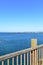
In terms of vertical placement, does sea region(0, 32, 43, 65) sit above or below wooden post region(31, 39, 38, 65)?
below

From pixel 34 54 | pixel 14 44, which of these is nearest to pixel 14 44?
pixel 14 44

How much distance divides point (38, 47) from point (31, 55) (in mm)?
306

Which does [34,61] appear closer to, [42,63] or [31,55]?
[31,55]

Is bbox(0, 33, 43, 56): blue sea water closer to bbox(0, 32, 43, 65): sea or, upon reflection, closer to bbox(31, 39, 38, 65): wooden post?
bbox(0, 32, 43, 65): sea

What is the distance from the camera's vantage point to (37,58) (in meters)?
3.38

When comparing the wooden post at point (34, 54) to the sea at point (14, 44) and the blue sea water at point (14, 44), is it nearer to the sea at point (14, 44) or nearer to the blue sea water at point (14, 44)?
the sea at point (14, 44)

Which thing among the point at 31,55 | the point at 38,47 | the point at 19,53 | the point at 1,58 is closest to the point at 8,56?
the point at 1,58

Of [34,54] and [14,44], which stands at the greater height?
[34,54]

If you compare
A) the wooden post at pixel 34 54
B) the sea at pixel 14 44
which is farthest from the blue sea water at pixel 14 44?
the wooden post at pixel 34 54

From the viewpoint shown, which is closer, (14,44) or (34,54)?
(34,54)

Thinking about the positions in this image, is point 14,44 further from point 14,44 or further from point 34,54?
point 34,54

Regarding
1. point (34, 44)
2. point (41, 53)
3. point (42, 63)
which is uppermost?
point (34, 44)

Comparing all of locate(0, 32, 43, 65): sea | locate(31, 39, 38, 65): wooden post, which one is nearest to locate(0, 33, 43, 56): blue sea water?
locate(0, 32, 43, 65): sea

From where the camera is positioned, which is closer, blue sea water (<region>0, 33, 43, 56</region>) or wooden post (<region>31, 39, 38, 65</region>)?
wooden post (<region>31, 39, 38, 65</region>)
